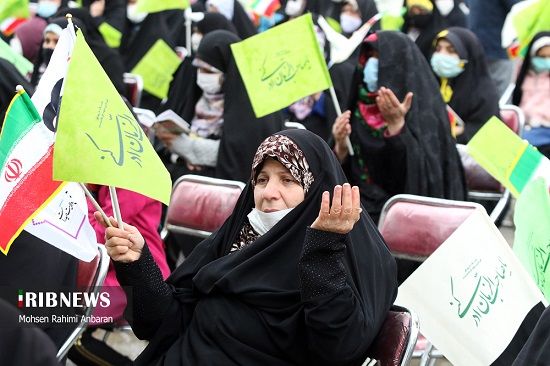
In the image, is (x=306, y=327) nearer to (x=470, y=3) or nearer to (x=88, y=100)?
(x=88, y=100)

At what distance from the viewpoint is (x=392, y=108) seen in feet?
17.8

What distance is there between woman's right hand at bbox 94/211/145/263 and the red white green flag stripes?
0.23m

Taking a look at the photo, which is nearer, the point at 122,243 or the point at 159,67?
the point at 122,243

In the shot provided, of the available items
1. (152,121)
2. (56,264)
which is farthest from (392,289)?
(152,121)

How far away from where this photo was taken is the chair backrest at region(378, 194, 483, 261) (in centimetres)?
459

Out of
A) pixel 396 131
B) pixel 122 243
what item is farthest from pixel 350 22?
pixel 122 243

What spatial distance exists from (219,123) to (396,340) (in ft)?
12.0

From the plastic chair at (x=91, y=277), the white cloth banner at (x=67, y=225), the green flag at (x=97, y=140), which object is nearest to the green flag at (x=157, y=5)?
the plastic chair at (x=91, y=277)

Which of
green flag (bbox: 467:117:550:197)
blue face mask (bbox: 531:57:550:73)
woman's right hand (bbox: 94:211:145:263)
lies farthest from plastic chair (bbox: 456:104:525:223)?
woman's right hand (bbox: 94:211:145:263)

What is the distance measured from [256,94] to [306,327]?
8.12 feet

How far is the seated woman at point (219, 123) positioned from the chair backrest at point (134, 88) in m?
0.95

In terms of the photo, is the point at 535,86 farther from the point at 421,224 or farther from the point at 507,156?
the point at 421,224

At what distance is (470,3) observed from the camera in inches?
399

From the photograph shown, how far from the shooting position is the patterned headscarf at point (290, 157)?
11.3ft
